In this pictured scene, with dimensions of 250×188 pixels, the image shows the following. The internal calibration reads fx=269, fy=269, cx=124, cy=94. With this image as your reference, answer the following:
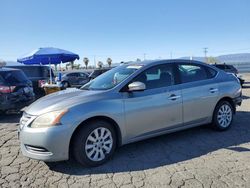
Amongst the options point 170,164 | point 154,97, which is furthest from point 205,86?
point 170,164

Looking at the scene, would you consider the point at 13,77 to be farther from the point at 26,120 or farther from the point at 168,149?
the point at 168,149

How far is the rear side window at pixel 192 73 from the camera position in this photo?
5.29 metres

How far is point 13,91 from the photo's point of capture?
7.58m

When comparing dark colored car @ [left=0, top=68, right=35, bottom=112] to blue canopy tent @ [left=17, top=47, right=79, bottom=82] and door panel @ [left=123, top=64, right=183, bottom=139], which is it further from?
door panel @ [left=123, top=64, right=183, bottom=139]

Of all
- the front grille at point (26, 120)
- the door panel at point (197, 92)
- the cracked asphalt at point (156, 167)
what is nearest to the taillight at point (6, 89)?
the cracked asphalt at point (156, 167)

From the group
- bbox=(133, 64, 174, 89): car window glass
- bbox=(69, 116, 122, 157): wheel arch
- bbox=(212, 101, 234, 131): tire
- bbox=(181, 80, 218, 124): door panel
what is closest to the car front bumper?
bbox=(69, 116, 122, 157): wheel arch

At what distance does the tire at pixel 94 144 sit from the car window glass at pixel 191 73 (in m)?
1.93

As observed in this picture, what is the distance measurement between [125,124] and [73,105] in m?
0.92

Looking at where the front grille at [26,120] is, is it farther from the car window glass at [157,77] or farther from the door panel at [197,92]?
the door panel at [197,92]

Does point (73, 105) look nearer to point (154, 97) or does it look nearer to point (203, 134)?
point (154, 97)

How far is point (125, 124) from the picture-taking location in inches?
171

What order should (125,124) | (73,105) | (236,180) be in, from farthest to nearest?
(125,124) < (73,105) < (236,180)

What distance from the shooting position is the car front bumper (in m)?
3.77

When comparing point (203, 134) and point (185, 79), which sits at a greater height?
point (185, 79)
